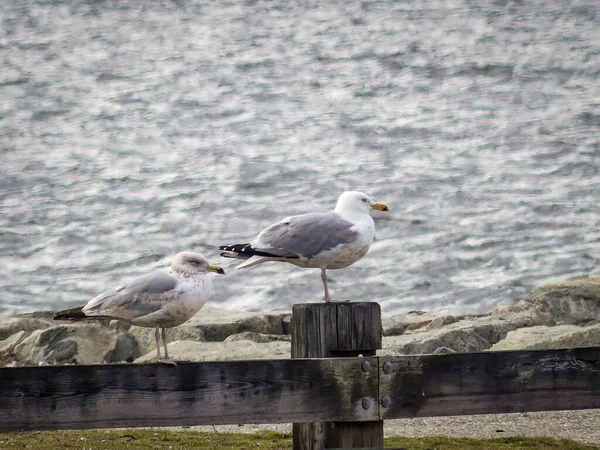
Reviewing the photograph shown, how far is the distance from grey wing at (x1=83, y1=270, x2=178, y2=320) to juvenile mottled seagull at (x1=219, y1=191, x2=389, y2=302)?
550 mm

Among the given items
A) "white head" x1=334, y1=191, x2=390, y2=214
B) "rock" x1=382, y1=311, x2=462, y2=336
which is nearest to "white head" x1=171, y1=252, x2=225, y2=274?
"white head" x1=334, y1=191, x2=390, y2=214

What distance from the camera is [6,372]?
9.42 ft

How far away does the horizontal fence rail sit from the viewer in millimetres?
2902

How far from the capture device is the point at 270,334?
26.7ft

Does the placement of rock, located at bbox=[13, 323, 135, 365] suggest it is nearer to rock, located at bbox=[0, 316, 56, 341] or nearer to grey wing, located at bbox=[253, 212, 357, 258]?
rock, located at bbox=[0, 316, 56, 341]

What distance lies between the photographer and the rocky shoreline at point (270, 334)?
714 centimetres

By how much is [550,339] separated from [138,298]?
451 cm

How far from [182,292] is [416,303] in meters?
8.00

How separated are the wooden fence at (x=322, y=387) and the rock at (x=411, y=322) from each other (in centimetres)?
507

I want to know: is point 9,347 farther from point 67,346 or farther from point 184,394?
point 184,394

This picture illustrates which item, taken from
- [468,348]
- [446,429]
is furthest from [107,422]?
[468,348]

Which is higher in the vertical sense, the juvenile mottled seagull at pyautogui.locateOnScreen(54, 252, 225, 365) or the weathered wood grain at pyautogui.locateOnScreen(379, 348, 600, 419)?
the juvenile mottled seagull at pyautogui.locateOnScreen(54, 252, 225, 365)

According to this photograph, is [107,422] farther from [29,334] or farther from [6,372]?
[29,334]

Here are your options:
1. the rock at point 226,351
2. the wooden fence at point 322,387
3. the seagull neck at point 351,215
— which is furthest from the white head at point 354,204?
the rock at point 226,351
